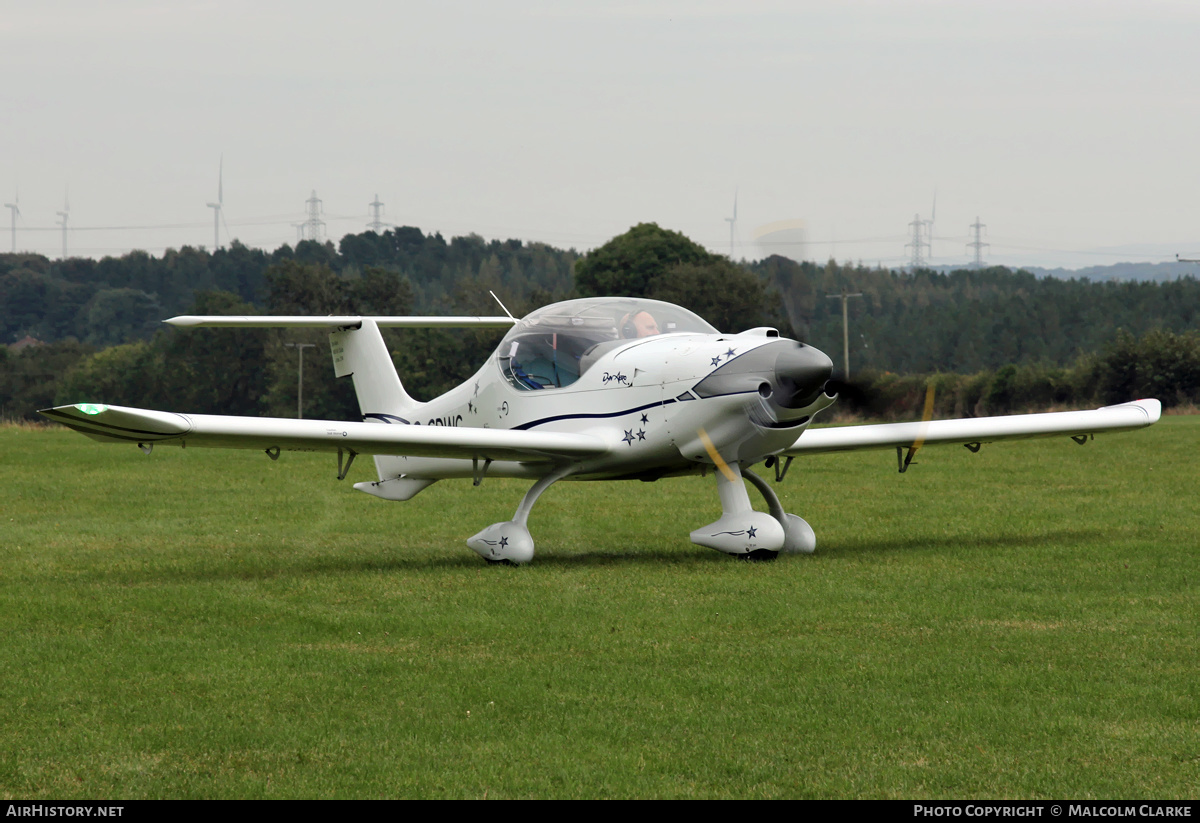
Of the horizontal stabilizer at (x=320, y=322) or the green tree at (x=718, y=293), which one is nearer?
the horizontal stabilizer at (x=320, y=322)

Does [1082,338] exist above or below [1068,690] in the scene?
above

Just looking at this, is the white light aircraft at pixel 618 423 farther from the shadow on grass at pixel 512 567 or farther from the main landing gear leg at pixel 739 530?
the shadow on grass at pixel 512 567

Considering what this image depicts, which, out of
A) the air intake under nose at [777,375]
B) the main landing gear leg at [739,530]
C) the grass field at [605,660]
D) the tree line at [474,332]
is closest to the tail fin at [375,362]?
the grass field at [605,660]

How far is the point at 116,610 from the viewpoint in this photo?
392 inches

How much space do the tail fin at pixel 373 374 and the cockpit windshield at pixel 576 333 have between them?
9.10ft

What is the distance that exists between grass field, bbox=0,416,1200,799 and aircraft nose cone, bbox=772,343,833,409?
153 centimetres

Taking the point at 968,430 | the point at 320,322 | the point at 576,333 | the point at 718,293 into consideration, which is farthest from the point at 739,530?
the point at 718,293

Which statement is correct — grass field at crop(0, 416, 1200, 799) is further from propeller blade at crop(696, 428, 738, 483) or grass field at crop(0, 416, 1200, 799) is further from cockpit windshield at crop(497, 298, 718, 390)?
cockpit windshield at crop(497, 298, 718, 390)

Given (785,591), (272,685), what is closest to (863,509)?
(785,591)

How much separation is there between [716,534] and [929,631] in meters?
3.94

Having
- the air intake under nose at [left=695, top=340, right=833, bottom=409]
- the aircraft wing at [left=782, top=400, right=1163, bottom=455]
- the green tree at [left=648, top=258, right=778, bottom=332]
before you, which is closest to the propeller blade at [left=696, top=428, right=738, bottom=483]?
the air intake under nose at [left=695, top=340, right=833, bottom=409]

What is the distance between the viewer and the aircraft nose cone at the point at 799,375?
1155 centimetres

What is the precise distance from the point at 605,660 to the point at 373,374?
29.4 feet

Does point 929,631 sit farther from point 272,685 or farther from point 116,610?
point 116,610
